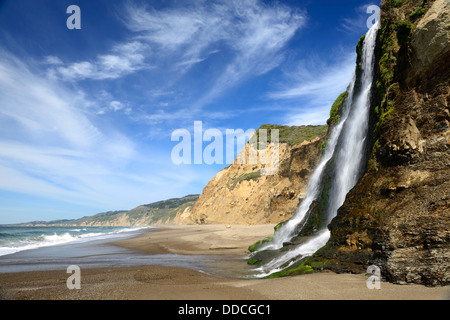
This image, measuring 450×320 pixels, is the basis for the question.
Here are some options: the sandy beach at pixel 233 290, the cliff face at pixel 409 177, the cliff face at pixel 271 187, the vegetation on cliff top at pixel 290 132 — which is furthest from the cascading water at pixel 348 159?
the vegetation on cliff top at pixel 290 132

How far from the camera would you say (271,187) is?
40.1 m

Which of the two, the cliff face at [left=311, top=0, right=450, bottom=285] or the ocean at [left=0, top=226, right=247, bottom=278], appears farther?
the ocean at [left=0, top=226, right=247, bottom=278]

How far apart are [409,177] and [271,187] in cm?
3330

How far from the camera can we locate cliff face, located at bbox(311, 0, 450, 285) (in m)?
5.88

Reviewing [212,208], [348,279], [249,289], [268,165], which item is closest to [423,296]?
[348,279]

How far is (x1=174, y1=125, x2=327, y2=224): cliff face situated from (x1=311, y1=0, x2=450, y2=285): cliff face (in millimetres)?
15254

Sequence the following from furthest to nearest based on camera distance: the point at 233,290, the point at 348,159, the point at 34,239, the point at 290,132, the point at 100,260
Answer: the point at 290,132, the point at 34,239, the point at 100,260, the point at 348,159, the point at 233,290

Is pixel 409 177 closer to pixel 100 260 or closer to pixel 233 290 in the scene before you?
pixel 233 290

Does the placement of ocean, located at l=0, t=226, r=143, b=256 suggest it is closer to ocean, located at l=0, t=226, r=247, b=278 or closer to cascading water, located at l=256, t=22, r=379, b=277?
ocean, located at l=0, t=226, r=247, b=278
